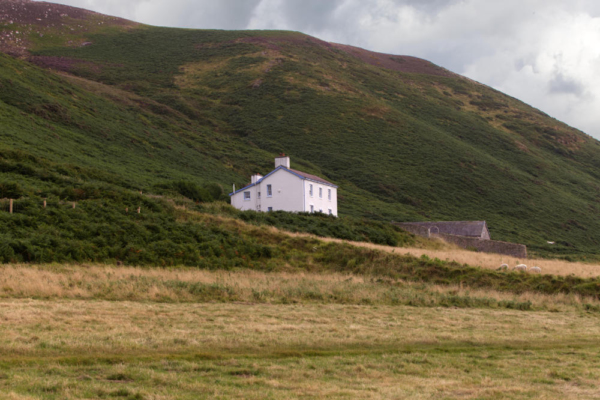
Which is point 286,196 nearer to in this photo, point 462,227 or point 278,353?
point 462,227

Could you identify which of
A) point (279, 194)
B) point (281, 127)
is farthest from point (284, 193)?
point (281, 127)

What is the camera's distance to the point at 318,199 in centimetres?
6562

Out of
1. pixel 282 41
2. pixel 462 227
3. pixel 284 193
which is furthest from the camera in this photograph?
pixel 282 41

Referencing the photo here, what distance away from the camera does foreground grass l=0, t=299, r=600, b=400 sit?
8.83 meters

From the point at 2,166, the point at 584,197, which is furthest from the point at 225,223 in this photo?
the point at 584,197

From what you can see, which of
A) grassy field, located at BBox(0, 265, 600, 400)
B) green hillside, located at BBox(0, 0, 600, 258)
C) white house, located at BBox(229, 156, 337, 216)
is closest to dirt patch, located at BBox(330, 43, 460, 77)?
green hillside, located at BBox(0, 0, 600, 258)

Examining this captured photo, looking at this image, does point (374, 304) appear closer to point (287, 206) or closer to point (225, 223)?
point (225, 223)

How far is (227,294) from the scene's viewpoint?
21016 millimetres

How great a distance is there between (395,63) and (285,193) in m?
138

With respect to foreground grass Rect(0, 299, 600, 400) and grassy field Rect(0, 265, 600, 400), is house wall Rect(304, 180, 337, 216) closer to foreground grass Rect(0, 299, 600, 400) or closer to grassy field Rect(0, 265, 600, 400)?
grassy field Rect(0, 265, 600, 400)

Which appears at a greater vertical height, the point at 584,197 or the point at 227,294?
the point at 584,197

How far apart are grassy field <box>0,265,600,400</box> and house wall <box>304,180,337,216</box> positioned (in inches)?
1616

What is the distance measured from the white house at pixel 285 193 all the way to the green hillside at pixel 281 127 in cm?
984

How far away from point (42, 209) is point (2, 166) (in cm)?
1624
